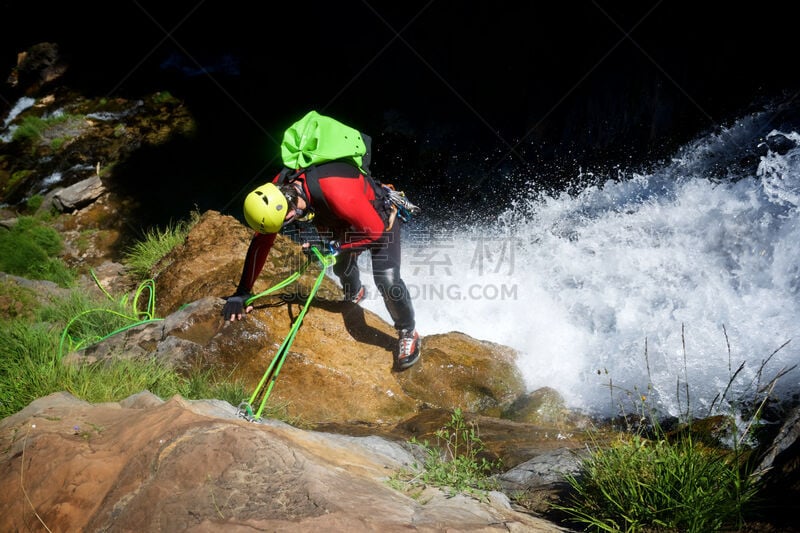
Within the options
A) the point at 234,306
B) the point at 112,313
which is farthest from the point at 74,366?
Result: the point at 112,313

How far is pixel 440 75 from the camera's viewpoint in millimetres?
8305

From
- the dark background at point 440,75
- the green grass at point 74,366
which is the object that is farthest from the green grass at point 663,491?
the dark background at point 440,75

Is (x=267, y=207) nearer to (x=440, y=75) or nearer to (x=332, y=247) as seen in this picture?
(x=332, y=247)

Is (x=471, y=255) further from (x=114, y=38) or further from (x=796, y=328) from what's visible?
(x=114, y=38)

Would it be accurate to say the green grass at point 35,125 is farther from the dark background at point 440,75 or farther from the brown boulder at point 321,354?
the brown boulder at point 321,354

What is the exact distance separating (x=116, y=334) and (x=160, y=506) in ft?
7.03

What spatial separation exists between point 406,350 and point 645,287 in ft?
8.13

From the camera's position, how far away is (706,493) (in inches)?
57.6

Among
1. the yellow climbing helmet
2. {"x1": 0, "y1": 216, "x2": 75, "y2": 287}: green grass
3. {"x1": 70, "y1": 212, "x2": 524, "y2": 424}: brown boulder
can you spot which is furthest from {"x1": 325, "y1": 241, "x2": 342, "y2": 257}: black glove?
{"x1": 0, "y1": 216, "x2": 75, "y2": 287}: green grass

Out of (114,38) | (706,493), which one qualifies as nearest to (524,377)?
(706,493)

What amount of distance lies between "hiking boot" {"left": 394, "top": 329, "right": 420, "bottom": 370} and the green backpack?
125cm

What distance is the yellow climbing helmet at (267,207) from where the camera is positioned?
263 centimetres

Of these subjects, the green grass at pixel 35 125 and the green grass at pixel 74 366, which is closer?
the green grass at pixel 74 366

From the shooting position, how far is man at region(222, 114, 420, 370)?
8.80 ft
